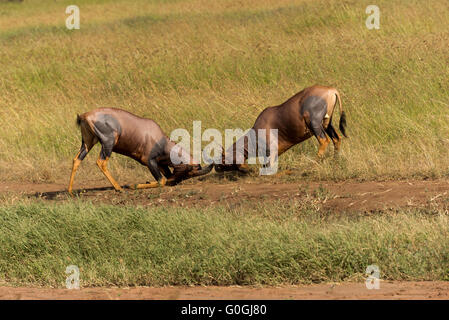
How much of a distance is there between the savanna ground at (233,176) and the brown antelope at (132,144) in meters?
0.25

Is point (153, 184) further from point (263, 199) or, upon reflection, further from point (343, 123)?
point (343, 123)

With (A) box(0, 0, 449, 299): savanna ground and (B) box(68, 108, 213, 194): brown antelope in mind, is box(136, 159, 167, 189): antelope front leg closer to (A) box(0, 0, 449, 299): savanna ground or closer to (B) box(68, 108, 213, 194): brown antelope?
(B) box(68, 108, 213, 194): brown antelope

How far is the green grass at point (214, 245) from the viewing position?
6188 mm

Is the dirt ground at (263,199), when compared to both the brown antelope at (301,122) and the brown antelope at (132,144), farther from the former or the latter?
the brown antelope at (301,122)

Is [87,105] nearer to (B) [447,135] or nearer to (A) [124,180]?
(A) [124,180]

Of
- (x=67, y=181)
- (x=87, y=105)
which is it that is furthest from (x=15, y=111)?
(x=67, y=181)

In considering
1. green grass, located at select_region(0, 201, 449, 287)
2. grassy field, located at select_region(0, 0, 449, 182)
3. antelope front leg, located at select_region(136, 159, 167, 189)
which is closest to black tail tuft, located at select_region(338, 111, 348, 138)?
grassy field, located at select_region(0, 0, 449, 182)

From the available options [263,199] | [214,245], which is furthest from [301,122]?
[214,245]

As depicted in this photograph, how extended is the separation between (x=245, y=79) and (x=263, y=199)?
16.6 ft

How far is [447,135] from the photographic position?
1012 centimetres

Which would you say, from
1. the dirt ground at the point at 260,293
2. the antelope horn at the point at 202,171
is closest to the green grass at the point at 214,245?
the dirt ground at the point at 260,293

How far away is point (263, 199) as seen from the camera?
28.4 ft

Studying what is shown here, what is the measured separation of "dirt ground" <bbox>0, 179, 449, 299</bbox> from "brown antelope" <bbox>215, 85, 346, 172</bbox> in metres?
0.49

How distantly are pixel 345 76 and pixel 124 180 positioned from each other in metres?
4.11
